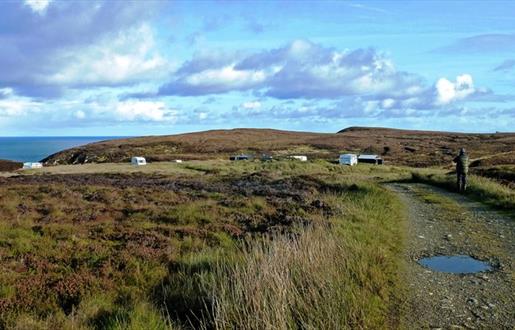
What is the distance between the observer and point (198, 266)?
9883 millimetres

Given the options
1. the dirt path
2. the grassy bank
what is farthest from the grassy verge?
the grassy bank

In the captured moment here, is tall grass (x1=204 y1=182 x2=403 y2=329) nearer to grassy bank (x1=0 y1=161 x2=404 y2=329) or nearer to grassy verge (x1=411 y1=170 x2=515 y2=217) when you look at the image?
grassy bank (x1=0 y1=161 x2=404 y2=329)

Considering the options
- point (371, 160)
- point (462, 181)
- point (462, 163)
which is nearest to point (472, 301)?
point (462, 163)

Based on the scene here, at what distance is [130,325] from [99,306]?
156 cm

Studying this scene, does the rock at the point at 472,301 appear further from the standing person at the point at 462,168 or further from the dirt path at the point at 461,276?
the standing person at the point at 462,168

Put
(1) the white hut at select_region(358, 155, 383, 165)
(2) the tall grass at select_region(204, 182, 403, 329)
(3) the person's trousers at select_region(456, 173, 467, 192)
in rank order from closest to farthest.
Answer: (2) the tall grass at select_region(204, 182, 403, 329), (3) the person's trousers at select_region(456, 173, 467, 192), (1) the white hut at select_region(358, 155, 383, 165)

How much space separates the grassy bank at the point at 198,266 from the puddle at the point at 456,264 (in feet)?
2.66

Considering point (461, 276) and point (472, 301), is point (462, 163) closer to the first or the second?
point (461, 276)

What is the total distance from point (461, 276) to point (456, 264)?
1.05 metres

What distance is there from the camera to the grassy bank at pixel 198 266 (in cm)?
680

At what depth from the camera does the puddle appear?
9977 millimetres

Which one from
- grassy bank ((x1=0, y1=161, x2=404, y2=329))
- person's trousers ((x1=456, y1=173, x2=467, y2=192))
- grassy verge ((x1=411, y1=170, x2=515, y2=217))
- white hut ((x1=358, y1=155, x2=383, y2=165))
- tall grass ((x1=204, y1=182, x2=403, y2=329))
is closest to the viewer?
tall grass ((x1=204, y1=182, x2=403, y2=329))

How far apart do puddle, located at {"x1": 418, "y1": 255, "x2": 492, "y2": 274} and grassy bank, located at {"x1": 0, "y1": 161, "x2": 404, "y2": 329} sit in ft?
2.66

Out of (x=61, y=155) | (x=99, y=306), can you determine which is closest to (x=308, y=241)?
(x=99, y=306)
